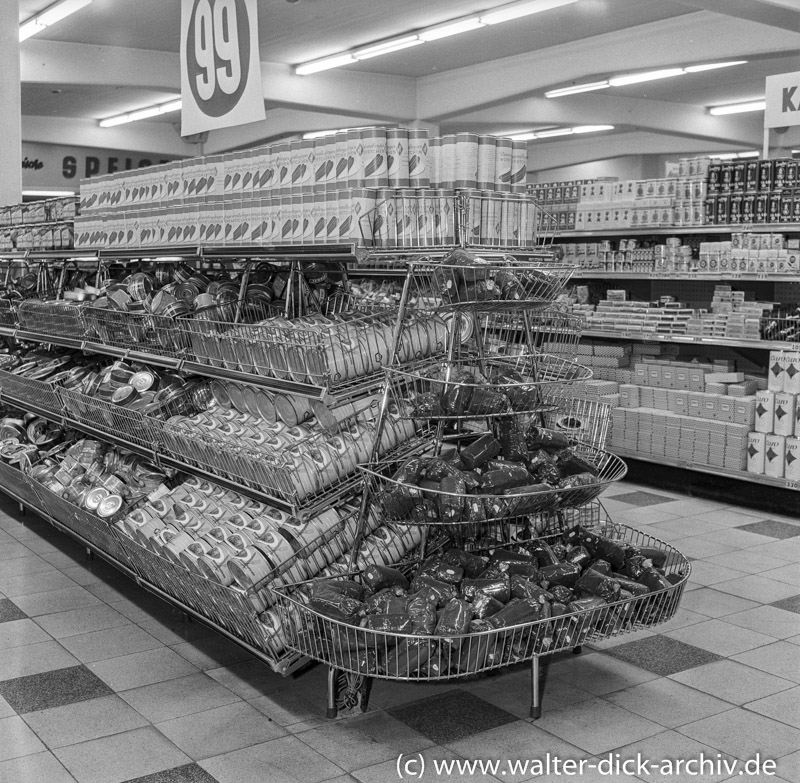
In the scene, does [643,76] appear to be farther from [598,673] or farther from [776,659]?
[598,673]

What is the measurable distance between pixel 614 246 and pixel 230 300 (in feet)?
14.5

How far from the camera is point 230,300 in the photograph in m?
4.21

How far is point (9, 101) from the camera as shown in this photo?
7.62 meters

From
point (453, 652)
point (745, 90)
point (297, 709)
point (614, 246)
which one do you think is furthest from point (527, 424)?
point (745, 90)

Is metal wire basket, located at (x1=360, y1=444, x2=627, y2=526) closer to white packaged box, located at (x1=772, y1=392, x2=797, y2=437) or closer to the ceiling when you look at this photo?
white packaged box, located at (x1=772, y1=392, x2=797, y2=437)

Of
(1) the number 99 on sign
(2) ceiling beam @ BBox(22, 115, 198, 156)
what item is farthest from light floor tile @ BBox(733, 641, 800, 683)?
(2) ceiling beam @ BBox(22, 115, 198, 156)

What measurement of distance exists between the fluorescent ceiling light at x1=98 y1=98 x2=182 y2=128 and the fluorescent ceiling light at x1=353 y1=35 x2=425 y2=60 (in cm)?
431

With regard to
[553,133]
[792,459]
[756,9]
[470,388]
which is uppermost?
[553,133]

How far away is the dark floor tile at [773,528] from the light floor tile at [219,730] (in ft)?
11.1

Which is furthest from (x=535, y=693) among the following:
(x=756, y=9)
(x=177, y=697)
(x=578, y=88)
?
(x=578, y=88)

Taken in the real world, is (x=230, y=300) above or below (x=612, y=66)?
below

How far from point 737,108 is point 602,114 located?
204cm

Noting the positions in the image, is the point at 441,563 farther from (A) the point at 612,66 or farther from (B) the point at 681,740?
(A) the point at 612,66

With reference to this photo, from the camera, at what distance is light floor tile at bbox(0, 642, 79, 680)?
11.4 ft
